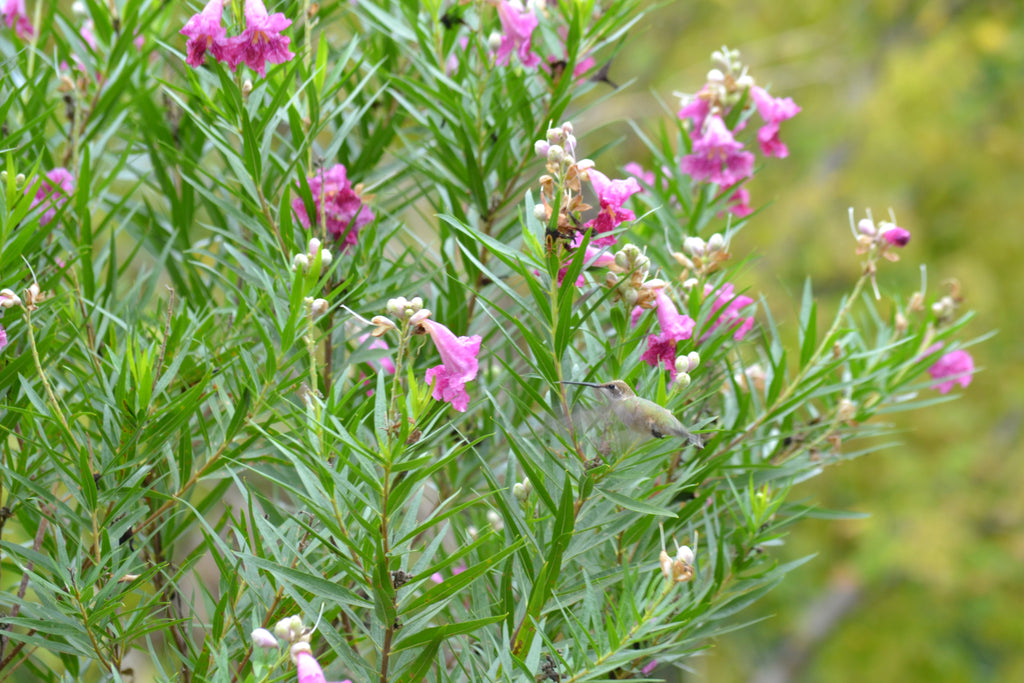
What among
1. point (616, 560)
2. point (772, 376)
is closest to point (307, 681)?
point (616, 560)

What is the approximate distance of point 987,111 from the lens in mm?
6027

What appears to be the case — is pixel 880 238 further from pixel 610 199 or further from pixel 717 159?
pixel 610 199

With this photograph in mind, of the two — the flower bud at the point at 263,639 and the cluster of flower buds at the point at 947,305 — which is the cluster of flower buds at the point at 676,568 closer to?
the flower bud at the point at 263,639

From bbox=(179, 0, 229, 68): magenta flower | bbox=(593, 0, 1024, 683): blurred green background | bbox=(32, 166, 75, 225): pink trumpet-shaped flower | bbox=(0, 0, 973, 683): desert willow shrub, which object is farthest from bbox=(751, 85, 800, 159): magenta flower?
bbox=(593, 0, 1024, 683): blurred green background

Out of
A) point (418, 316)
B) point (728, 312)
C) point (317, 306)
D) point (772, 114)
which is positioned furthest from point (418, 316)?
point (772, 114)

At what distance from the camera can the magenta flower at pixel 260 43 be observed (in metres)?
0.92

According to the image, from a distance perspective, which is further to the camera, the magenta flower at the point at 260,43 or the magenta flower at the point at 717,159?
the magenta flower at the point at 717,159

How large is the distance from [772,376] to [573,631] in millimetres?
572

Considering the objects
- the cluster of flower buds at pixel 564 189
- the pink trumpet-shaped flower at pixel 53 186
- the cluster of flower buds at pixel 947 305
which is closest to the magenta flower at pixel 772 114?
the cluster of flower buds at pixel 947 305

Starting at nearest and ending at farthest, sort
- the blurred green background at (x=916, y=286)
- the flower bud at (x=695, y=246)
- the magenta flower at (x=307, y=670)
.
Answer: the magenta flower at (x=307, y=670), the flower bud at (x=695, y=246), the blurred green background at (x=916, y=286)

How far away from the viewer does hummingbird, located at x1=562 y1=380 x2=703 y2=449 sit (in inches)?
30.4

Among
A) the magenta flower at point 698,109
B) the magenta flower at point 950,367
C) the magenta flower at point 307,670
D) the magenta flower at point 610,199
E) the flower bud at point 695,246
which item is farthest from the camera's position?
the magenta flower at point 950,367

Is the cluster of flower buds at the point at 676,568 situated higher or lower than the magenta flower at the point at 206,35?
lower

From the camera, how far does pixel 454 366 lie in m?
0.86
